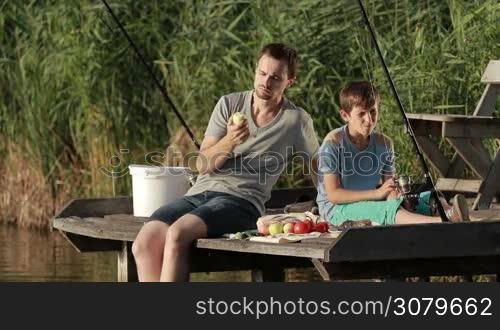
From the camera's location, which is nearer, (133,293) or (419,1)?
(133,293)

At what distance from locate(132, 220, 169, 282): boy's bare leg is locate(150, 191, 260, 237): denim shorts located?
0.15m

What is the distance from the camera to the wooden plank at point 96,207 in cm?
966

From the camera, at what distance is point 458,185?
33.2 feet

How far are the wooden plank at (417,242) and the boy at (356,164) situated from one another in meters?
0.57

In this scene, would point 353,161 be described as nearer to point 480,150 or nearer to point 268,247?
point 268,247

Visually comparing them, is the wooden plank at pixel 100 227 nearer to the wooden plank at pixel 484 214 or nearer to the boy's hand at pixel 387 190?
the boy's hand at pixel 387 190

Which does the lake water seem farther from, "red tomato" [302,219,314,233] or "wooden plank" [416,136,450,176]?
"red tomato" [302,219,314,233]

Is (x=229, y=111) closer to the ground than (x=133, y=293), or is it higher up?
higher up

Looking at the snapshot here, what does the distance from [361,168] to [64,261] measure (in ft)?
14.3

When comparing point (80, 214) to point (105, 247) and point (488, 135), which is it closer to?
point (105, 247)

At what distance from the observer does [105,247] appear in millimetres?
9602

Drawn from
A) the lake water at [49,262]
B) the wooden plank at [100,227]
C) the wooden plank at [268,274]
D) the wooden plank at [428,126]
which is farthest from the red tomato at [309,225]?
the lake water at [49,262]

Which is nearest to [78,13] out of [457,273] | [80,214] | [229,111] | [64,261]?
[64,261]

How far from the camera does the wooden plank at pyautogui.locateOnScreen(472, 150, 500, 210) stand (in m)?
9.74
